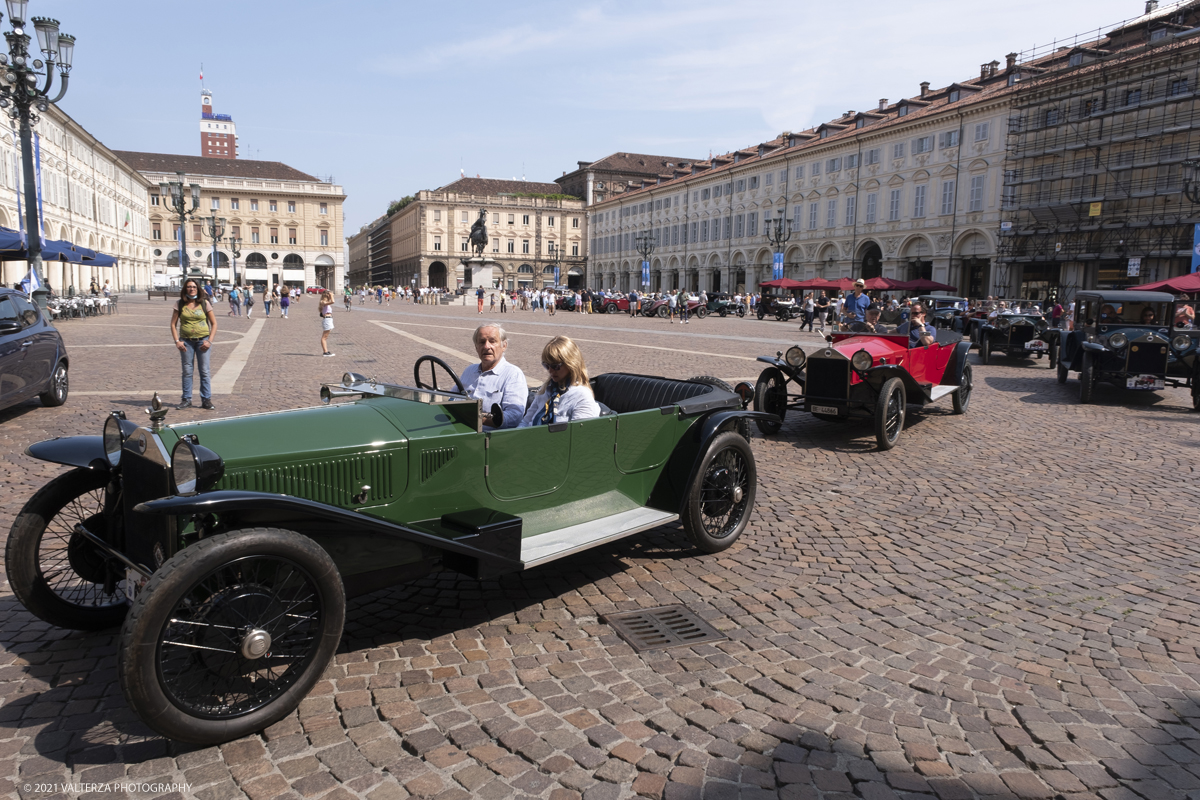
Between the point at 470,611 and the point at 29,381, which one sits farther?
the point at 29,381

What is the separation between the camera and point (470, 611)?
400 centimetres

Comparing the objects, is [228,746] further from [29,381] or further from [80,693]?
[29,381]

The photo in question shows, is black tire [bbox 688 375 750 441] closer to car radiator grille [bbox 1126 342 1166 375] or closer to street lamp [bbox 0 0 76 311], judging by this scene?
car radiator grille [bbox 1126 342 1166 375]

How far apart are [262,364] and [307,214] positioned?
92.8 meters

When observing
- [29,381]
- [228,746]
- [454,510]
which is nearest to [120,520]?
[228,746]

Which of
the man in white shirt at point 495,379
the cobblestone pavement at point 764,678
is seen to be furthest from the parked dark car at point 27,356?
the man in white shirt at point 495,379

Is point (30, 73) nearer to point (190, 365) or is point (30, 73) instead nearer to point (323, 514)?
point (190, 365)

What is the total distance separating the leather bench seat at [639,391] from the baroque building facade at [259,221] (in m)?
97.3

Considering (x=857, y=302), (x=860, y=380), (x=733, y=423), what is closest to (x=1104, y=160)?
(x=857, y=302)

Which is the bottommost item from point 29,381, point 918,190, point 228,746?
point 228,746

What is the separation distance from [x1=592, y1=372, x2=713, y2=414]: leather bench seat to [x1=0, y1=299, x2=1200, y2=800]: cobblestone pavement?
94 cm

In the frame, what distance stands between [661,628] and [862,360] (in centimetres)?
531

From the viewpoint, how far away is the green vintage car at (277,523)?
→ 9.03 ft

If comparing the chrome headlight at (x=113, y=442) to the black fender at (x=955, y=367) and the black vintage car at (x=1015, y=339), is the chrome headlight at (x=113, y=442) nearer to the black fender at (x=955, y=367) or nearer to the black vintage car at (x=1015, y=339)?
the black fender at (x=955, y=367)
